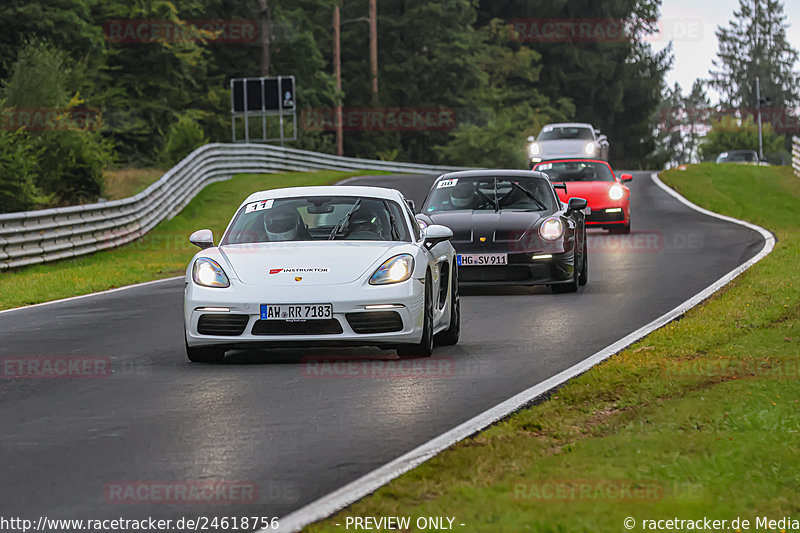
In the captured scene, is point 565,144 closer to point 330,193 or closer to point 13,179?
point 13,179

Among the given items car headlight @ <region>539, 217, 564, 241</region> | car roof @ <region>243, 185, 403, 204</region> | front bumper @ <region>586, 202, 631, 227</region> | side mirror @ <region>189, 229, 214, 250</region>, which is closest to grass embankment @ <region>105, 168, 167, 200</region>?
front bumper @ <region>586, 202, 631, 227</region>

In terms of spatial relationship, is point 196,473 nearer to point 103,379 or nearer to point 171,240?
point 103,379

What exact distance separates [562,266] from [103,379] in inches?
301

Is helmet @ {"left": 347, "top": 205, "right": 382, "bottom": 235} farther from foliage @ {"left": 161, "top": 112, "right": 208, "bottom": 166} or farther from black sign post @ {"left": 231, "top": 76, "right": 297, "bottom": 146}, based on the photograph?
black sign post @ {"left": 231, "top": 76, "right": 297, "bottom": 146}

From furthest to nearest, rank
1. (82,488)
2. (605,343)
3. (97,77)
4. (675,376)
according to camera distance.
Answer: (97,77), (605,343), (675,376), (82,488)

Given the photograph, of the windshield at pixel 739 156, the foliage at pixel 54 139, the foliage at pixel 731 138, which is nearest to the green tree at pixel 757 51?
the foliage at pixel 731 138

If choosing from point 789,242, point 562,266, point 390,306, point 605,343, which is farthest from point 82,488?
point 789,242

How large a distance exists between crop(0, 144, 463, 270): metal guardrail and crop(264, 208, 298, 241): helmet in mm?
11467

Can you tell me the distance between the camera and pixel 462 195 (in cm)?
1781

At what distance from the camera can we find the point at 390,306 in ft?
34.8

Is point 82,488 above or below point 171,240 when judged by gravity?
above

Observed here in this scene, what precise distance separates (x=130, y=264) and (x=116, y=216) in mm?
3792

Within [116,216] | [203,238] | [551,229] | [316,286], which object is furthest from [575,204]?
[116,216]

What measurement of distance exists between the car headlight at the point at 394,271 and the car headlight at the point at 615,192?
57.0 ft
